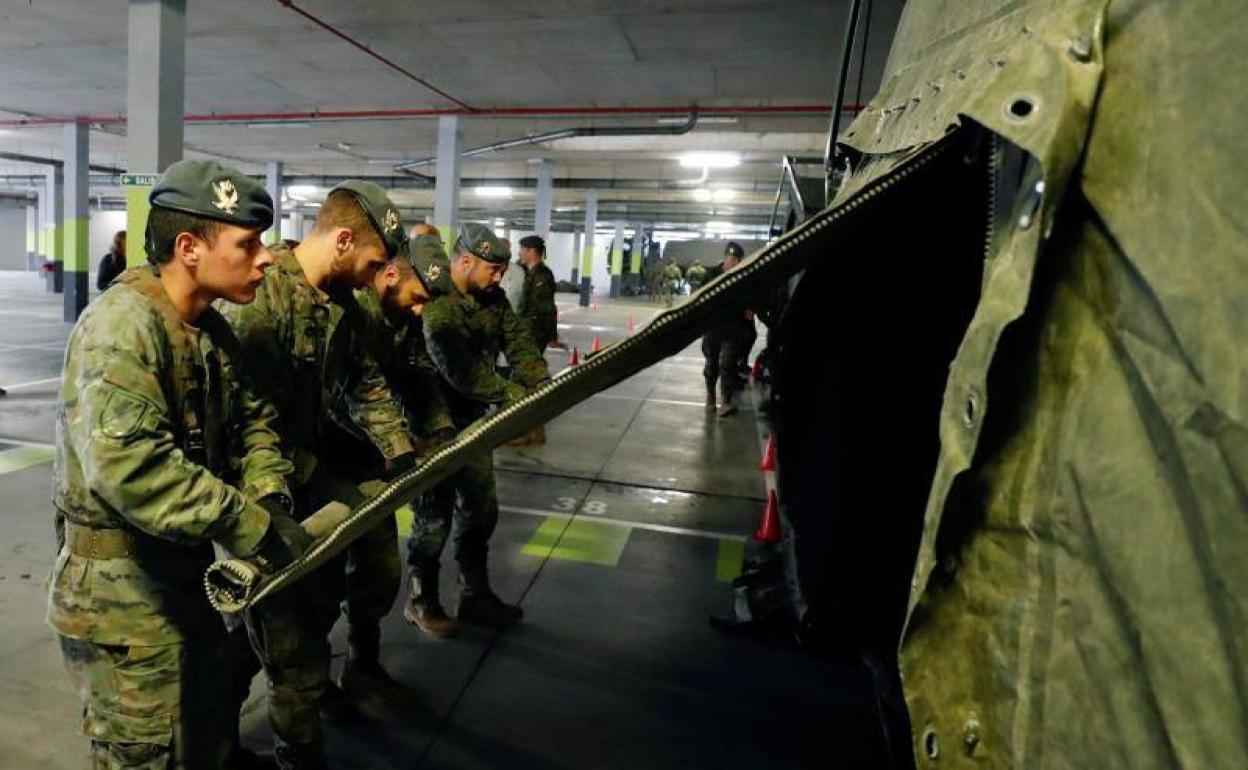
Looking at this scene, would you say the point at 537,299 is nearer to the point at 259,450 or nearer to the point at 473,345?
the point at 473,345

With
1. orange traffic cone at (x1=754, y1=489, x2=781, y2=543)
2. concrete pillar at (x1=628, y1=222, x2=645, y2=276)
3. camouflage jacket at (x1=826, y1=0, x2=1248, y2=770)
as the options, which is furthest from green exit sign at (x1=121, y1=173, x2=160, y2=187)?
concrete pillar at (x1=628, y1=222, x2=645, y2=276)

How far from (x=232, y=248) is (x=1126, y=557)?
1857mm

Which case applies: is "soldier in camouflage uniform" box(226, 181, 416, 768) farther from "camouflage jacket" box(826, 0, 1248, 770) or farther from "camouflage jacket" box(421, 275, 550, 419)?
"camouflage jacket" box(826, 0, 1248, 770)

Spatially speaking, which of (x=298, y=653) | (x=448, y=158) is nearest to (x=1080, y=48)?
(x=298, y=653)

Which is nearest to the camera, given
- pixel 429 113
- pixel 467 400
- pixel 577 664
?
pixel 577 664

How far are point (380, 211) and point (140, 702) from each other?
1.50m

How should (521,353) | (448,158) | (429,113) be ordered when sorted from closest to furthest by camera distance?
(521,353) < (429,113) < (448,158)

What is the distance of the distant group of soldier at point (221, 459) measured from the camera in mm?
1588

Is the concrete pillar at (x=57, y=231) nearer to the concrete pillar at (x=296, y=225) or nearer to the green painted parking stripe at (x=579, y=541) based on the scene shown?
the concrete pillar at (x=296, y=225)

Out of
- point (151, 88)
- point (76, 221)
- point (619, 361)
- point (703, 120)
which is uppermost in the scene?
point (703, 120)

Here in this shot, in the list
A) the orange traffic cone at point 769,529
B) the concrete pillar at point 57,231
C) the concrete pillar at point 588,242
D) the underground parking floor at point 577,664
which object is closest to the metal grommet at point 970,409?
the underground parking floor at point 577,664

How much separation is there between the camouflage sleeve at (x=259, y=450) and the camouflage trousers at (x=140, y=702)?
0.40 m

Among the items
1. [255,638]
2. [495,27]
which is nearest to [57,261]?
[495,27]

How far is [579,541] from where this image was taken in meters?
4.54
